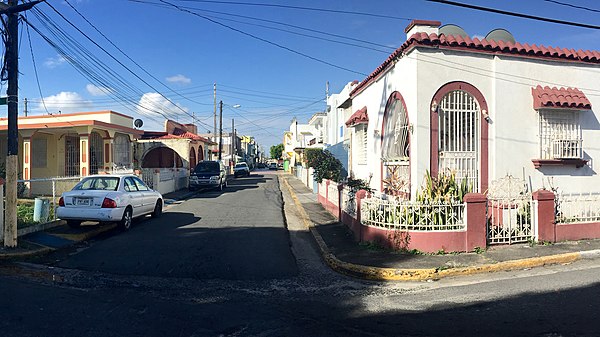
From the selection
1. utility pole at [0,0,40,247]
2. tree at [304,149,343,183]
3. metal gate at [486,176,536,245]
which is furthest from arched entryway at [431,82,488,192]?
utility pole at [0,0,40,247]

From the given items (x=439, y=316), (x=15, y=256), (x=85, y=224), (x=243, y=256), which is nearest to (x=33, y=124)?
(x=85, y=224)

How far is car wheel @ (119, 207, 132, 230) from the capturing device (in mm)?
11780

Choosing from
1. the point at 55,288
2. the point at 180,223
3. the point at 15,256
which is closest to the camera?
the point at 55,288

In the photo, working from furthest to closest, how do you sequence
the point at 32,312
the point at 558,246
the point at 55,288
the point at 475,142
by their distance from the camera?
the point at 475,142 < the point at 558,246 < the point at 55,288 < the point at 32,312

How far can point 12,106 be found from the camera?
9203 millimetres

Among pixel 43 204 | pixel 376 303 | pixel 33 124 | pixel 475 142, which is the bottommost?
pixel 376 303

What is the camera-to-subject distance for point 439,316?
18.2 feet

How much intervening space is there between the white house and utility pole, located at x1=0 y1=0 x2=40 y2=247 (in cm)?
840

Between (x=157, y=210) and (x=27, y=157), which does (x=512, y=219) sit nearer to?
(x=157, y=210)

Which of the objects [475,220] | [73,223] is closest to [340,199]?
[475,220]

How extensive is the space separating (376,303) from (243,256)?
3.52 meters

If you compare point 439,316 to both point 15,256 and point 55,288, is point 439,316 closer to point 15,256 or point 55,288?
point 55,288

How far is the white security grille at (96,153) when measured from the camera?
2217 cm

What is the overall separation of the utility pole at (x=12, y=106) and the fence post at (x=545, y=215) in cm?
1068
